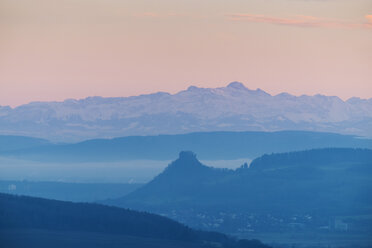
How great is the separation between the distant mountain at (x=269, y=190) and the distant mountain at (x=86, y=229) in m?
26.6

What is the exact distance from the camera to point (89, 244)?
88.3 metres

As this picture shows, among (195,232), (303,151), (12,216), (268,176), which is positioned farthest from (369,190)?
(12,216)

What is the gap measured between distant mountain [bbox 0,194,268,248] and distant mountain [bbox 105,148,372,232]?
2656 centimetres

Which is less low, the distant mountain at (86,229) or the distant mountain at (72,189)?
the distant mountain at (72,189)

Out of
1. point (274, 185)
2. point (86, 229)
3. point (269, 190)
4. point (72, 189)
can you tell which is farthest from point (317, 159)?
point (86, 229)

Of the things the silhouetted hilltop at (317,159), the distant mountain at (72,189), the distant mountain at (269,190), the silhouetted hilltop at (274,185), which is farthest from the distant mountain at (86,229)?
the silhouetted hilltop at (317,159)

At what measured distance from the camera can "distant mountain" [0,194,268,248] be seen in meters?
89.8

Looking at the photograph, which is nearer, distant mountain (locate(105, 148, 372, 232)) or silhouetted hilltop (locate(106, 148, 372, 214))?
distant mountain (locate(105, 148, 372, 232))

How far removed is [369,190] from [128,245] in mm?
86419

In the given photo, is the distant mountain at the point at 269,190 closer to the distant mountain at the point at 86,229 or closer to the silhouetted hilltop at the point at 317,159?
the silhouetted hilltop at the point at 317,159

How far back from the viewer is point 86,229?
9481cm

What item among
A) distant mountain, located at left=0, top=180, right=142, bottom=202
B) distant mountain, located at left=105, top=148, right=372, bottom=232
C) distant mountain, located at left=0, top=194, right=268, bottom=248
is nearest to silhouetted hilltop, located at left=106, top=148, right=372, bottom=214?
distant mountain, located at left=105, top=148, right=372, bottom=232

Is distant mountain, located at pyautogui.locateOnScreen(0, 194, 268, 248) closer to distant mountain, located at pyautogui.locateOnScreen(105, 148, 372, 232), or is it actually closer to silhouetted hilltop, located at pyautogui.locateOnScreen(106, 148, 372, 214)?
distant mountain, located at pyautogui.locateOnScreen(105, 148, 372, 232)

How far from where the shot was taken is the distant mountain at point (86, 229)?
295 ft
